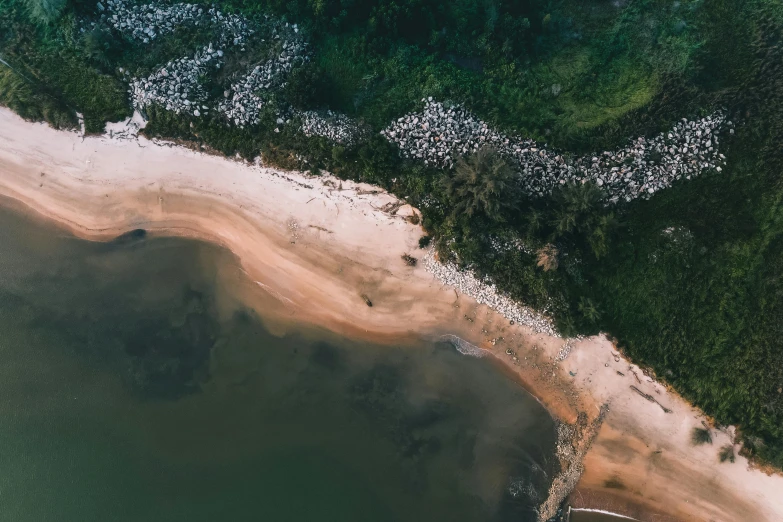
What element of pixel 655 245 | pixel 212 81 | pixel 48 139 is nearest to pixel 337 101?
pixel 212 81

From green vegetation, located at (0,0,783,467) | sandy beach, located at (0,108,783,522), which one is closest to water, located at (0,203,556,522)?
sandy beach, located at (0,108,783,522)

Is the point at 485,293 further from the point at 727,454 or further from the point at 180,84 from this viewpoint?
the point at 180,84

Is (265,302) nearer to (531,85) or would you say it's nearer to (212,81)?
(212,81)

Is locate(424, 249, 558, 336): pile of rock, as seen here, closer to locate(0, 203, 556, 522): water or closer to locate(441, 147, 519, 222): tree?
locate(441, 147, 519, 222): tree

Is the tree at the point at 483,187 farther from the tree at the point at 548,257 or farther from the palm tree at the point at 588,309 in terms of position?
the palm tree at the point at 588,309

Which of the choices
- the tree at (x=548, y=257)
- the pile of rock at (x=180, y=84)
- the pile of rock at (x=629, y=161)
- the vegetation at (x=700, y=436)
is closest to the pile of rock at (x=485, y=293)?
the tree at (x=548, y=257)
